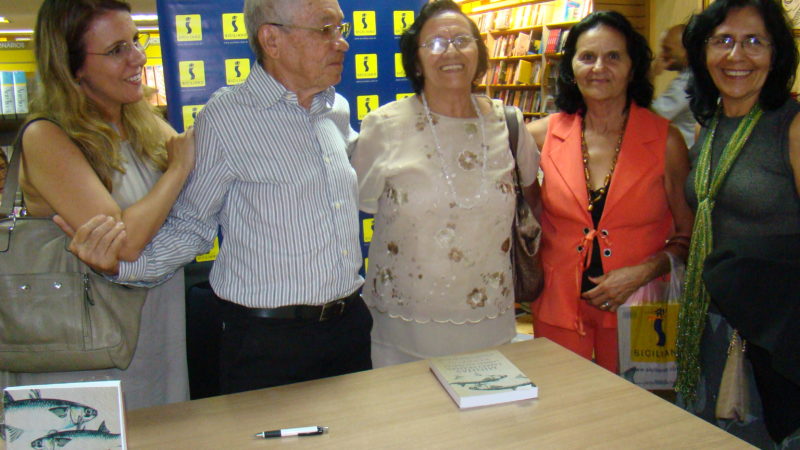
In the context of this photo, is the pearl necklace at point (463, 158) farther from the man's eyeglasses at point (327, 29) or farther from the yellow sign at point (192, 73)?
the yellow sign at point (192, 73)

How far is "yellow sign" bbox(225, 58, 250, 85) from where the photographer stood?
3.50 meters

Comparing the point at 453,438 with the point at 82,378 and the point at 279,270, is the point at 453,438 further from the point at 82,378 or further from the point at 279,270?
the point at 82,378

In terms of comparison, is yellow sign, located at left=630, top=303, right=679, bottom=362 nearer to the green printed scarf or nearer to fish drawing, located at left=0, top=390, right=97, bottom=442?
the green printed scarf

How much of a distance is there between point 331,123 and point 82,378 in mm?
1061

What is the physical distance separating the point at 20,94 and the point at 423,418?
310 cm

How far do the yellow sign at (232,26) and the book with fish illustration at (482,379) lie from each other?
2534mm

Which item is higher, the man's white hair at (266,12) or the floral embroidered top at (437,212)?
the man's white hair at (266,12)

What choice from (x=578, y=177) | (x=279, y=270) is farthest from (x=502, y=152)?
(x=279, y=270)

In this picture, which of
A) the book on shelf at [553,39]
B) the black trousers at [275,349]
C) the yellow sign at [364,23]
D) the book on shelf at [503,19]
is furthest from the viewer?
the book on shelf at [503,19]

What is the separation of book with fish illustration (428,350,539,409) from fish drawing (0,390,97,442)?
31.7 inches

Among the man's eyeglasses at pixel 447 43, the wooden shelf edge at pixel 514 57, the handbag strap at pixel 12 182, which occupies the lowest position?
the handbag strap at pixel 12 182

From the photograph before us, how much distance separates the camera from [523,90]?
8.15m

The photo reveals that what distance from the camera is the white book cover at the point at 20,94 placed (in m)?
3.24

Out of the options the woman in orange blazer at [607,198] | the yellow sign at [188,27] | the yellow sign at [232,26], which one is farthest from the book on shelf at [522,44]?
the woman in orange blazer at [607,198]
